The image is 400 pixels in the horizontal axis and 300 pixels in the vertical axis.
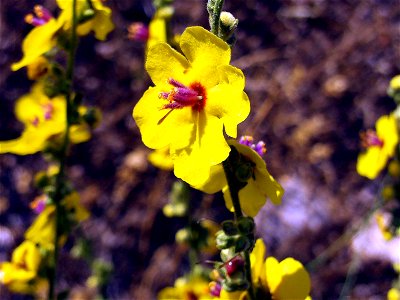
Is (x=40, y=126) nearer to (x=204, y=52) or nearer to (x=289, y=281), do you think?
(x=204, y=52)

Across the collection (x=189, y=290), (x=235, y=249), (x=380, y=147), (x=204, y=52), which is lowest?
(x=189, y=290)

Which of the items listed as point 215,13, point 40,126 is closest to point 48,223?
point 40,126

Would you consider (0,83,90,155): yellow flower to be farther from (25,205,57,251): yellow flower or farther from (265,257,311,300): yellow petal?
(265,257,311,300): yellow petal

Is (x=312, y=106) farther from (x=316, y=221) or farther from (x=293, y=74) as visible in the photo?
(x=316, y=221)

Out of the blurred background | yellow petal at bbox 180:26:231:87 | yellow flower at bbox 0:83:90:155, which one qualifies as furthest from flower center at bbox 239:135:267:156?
the blurred background

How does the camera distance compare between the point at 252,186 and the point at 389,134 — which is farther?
the point at 389,134

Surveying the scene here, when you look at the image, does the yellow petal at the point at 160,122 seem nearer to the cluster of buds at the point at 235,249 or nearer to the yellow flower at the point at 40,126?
the cluster of buds at the point at 235,249

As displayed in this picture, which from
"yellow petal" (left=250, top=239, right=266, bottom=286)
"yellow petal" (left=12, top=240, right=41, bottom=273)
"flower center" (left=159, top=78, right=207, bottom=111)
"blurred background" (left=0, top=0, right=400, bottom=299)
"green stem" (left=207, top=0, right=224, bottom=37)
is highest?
"green stem" (left=207, top=0, right=224, bottom=37)
